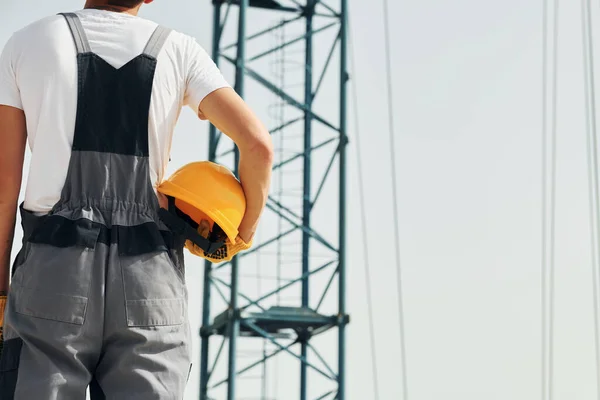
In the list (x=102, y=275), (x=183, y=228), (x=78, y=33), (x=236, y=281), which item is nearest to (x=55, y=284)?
(x=102, y=275)

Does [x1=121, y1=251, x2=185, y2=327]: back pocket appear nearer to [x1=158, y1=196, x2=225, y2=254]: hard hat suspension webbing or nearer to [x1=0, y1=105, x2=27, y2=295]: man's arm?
[x1=158, y1=196, x2=225, y2=254]: hard hat suspension webbing

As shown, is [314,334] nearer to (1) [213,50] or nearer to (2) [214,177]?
(1) [213,50]

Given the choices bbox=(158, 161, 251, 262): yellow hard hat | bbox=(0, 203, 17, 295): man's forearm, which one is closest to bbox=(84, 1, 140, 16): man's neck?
bbox=(158, 161, 251, 262): yellow hard hat

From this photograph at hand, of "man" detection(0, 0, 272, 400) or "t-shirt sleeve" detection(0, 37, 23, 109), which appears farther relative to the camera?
"t-shirt sleeve" detection(0, 37, 23, 109)

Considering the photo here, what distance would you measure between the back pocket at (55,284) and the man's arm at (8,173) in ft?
0.24

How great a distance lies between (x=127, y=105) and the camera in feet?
8.27

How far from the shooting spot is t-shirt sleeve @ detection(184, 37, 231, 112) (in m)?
2.61

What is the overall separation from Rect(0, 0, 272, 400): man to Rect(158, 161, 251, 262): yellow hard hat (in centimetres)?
4


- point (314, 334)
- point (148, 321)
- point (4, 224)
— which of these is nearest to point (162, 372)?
point (148, 321)

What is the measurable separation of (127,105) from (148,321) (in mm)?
486

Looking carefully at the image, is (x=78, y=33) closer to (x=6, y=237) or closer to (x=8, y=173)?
(x=8, y=173)

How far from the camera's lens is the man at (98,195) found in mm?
2373

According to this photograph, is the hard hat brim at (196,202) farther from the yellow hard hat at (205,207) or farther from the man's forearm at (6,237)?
the man's forearm at (6,237)

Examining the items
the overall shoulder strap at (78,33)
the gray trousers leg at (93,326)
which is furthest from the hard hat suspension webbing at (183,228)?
the overall shoulder strap at (78,33)
